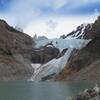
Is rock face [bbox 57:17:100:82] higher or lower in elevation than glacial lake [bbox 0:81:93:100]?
higher

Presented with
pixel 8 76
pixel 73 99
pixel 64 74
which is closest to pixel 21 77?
pixel 8 76

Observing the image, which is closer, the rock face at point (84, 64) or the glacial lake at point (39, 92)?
the glacial lake at point (39, 92)

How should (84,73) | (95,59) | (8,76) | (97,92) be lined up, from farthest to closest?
(8,76)
(95,59)
(84,73)
(97,92)

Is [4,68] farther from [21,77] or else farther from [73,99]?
[73,99]

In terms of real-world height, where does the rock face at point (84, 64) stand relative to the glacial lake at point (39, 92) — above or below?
above

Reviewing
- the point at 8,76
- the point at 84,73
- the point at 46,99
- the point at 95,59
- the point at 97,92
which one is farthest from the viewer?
Answer: the point at 8,76

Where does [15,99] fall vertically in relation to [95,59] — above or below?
below

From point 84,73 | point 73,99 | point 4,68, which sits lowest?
point 73,99

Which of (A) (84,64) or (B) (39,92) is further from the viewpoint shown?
(A) (84,64)

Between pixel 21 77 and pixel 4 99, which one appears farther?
pixel 21 77

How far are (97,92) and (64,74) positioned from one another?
439 feet

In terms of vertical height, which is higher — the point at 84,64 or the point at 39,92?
the point at 84,64

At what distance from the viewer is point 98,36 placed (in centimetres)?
18850

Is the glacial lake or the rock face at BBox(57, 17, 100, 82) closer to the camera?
the glacial lake
